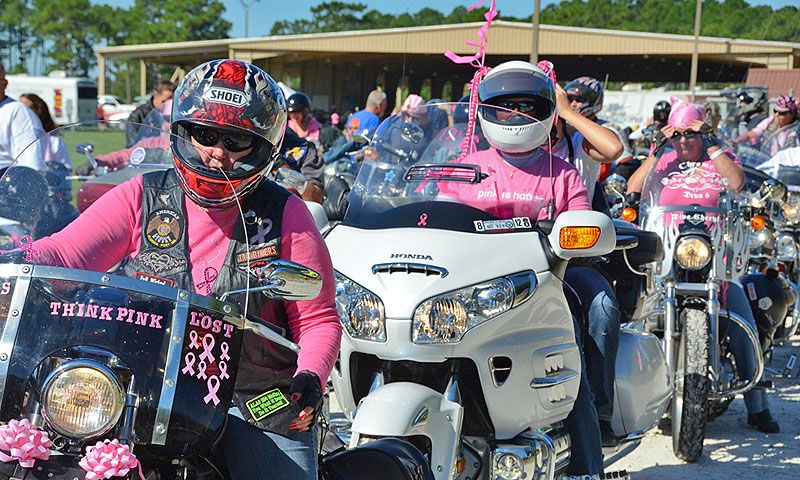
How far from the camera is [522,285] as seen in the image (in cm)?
410

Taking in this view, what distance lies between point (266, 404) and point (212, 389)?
164mm

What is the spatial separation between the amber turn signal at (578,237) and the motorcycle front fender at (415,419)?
2.41 ft

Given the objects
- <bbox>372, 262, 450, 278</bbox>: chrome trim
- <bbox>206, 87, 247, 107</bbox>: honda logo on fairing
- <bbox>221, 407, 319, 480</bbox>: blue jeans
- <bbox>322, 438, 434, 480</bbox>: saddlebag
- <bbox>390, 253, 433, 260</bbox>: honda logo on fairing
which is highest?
<bbox>206, 87, 247, 107</bbox>: honda logo on fairing

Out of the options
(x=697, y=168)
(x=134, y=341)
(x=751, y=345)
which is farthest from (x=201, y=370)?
(x=697, y=168)

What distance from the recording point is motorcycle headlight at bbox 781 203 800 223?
872 cm

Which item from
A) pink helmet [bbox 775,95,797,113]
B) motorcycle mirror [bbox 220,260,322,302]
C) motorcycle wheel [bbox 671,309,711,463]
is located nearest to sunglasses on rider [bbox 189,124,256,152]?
motorcycle mirror [bbox 220,260,322,302]

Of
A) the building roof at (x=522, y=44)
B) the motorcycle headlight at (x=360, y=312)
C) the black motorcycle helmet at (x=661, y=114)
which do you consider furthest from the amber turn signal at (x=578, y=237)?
the building roof at (x=522, y=44)

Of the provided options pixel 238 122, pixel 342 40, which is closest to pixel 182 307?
pixel 238 122

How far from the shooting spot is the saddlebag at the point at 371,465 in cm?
293

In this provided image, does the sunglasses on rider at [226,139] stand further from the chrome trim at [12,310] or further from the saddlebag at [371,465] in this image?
the saddlebag at [371,465]

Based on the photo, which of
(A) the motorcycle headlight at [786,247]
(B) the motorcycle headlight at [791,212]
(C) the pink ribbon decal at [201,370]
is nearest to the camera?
(C) the pink ribbon decal at [201,370]

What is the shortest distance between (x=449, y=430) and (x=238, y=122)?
4.89ft

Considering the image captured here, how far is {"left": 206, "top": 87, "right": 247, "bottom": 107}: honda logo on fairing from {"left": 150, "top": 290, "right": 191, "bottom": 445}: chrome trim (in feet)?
2.33

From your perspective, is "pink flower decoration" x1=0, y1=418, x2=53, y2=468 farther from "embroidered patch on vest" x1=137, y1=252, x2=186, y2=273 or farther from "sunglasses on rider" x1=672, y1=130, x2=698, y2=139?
"sunglasses on rider" x1=672, y1=130, x2=698, y2=139
